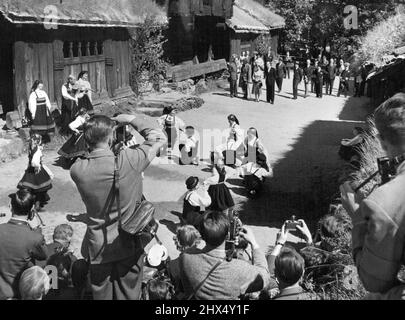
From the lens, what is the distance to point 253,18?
30.5 m

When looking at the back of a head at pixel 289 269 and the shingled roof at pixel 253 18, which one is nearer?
the back of a head at pixel 289 269

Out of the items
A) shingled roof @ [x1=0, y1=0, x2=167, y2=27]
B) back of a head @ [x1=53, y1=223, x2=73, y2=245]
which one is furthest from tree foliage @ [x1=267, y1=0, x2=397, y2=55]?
back of a head @ [x1=53, y1=223, x2=73, y2=245]

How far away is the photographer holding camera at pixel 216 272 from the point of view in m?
3.40

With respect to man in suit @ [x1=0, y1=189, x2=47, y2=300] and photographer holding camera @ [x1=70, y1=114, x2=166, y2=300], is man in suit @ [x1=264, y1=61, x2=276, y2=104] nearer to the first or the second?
photographer holding camera @ [x1=70, y1=114, x2=166, y2=300]

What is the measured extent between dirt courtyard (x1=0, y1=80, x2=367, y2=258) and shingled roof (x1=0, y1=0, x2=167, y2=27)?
3131 mm

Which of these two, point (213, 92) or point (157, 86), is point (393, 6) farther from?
point (157, 86)

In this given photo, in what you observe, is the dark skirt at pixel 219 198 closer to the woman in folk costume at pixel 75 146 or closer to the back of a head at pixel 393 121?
the woman in folk costume at pixel 75 146

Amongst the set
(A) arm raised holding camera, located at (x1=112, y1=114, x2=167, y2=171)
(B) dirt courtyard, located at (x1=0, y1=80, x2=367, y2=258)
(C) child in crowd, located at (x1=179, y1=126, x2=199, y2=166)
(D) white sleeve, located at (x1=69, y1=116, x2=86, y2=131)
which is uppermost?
(A) arm raised holding camera, located at (x1=112, y1=114, x2=167, y2=171)

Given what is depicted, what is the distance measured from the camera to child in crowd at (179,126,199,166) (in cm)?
1106

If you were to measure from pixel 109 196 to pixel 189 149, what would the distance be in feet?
24.2

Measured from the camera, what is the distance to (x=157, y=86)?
62.2 ft

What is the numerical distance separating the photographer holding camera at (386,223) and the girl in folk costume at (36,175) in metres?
6.39

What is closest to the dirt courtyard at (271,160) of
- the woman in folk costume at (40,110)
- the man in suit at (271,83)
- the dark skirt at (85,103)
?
the man in suit at (271,83)

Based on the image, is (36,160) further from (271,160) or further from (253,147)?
(271,160)
